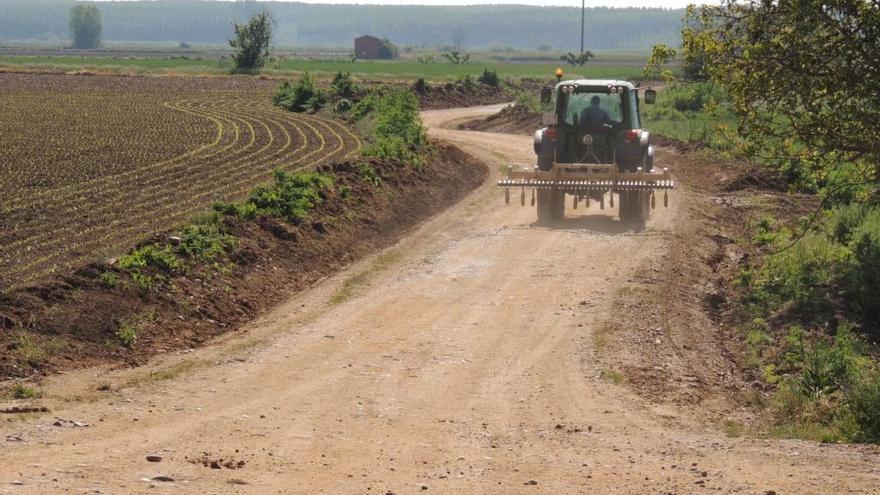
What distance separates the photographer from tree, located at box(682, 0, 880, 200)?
1609 centimetres

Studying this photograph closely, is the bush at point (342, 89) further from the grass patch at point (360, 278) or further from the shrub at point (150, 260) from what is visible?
the shrub at point (150, 260)

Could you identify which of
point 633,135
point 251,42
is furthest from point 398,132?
point 251,42

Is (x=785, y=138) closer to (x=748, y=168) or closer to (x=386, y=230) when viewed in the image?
(x=386, y=230)

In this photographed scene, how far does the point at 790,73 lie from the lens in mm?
16484

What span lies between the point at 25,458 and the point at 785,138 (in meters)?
12.0

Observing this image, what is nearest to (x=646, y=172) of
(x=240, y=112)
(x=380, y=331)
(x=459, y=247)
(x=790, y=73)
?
(x=459, y=247)

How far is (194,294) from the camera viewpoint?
15.8 meters

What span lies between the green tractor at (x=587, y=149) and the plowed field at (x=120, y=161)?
6.34 metres

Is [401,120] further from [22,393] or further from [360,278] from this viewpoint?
[22,393]

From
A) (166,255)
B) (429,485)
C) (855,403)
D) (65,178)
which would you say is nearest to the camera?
(429,485)

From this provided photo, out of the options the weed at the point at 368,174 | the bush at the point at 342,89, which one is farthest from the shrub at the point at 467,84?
the weed at the point at 368,174

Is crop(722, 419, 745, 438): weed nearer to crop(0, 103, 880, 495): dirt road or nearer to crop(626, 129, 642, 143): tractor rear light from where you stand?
crop(0, 103, 880, 495): dirt road

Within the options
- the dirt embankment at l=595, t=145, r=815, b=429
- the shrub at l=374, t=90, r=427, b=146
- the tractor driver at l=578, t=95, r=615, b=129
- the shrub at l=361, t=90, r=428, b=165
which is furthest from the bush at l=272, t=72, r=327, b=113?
the tractor driver at l=578, t=95, r=615, b=129

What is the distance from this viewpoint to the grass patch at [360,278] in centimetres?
1673
